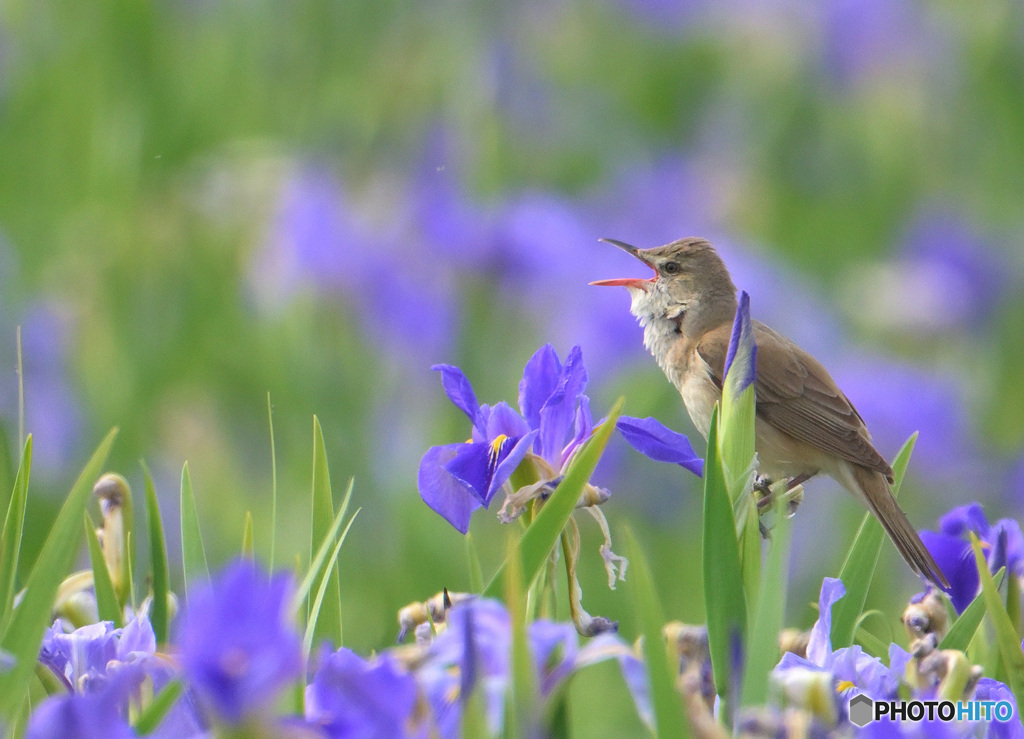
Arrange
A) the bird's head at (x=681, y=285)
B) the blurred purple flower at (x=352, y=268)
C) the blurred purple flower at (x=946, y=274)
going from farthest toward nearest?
the blurred purple flower at (x=946, y=274), the blurred purple flower at (x=352, y=268), the bird's head at (x=681, y=285)

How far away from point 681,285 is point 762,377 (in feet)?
0.67

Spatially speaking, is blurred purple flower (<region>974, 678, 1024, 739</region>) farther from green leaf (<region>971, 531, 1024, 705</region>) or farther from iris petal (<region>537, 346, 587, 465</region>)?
iris petal (<region>537, 346, 587, 465</region>)

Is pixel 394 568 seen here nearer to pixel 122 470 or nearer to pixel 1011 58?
pixel 122 470

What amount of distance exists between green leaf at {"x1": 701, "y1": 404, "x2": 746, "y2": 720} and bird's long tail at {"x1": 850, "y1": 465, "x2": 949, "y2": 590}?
26 centimetres

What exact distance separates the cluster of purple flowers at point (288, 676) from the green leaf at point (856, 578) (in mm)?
318

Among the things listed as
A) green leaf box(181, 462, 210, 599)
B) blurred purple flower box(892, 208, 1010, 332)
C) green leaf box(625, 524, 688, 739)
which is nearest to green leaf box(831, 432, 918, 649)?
green leaf box(625, 524, 688, 739)

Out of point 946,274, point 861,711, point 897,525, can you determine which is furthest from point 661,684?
point 946,274

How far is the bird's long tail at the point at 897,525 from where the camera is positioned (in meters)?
1.18

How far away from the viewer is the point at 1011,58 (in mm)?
4316

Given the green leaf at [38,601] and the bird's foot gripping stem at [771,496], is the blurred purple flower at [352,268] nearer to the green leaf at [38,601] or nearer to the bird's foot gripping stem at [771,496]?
the bird's foot gripping stem at [771,496]

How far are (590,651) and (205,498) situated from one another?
237 cm

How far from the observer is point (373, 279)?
3447 millimetres

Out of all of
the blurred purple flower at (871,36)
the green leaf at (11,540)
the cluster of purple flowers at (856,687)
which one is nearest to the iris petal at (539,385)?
the cluster of purple flowers at (856,687)

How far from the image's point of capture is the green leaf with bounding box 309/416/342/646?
89 cm
